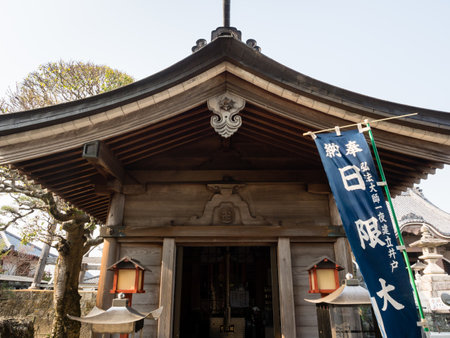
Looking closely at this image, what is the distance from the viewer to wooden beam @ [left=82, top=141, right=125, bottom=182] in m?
4.55

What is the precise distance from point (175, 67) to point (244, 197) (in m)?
2.73

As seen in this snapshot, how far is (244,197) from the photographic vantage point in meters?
5.91

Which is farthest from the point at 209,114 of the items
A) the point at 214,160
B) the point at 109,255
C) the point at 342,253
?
the point at 342,253

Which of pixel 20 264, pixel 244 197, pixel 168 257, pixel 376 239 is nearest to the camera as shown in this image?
pixel 376 239

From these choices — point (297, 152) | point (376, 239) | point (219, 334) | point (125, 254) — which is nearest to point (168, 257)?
point (125, 254)

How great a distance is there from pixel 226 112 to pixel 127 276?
301 cm

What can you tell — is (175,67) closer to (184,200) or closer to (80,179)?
(184,200)

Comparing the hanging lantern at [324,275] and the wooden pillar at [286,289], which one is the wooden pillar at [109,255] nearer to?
the wooden pillar at [286,289]

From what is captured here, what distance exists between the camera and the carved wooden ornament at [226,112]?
4.50 meters

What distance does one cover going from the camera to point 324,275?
4746 millimetres

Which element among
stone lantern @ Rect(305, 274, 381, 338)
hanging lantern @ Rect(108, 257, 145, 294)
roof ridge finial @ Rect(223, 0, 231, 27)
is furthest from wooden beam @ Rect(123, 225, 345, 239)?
roof ridge finial @ Rect(223, 0, 231, 27)

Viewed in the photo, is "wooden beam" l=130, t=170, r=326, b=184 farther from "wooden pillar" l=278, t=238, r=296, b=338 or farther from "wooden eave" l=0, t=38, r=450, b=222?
"wooden pillar" l=278, t=238, r=296, b=338

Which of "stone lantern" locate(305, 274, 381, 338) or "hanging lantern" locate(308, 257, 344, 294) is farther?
"hanging lantern" locate(308, 257, 344, 294)

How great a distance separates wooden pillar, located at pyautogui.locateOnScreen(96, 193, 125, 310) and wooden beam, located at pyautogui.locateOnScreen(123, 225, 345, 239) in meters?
0.33
